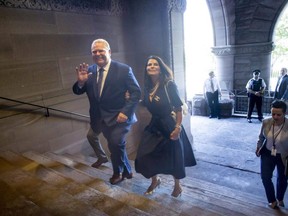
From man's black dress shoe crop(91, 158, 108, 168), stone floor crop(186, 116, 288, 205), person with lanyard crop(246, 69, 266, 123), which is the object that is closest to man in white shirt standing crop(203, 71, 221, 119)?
stone floor crop(186, 116, 288, 205)

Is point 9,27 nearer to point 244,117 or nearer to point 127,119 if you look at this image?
point 127,119

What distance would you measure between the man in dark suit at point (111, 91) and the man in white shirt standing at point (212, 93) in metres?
5.72

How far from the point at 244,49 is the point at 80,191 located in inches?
343

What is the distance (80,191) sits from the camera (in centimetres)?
228

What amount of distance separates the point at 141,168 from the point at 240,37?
8095 mm

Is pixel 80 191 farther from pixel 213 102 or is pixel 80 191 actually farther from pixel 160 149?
pixel 213 102

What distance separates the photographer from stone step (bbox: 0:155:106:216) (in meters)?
1.83

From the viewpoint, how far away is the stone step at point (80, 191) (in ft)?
6.47

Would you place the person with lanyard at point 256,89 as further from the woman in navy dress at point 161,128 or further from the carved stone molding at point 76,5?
the woman in navy dress at point 161,128

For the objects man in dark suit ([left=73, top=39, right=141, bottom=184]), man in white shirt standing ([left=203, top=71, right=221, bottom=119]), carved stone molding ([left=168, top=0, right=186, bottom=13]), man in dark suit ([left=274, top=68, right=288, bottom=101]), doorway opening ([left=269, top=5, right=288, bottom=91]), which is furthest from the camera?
doorway opening ([left=269, top=5, right=288, bottom=91])

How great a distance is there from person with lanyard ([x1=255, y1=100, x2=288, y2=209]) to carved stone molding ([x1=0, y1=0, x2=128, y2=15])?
340 cm

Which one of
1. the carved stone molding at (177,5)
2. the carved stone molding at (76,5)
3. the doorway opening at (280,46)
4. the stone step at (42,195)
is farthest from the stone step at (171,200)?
the doorway opening at (280,46)

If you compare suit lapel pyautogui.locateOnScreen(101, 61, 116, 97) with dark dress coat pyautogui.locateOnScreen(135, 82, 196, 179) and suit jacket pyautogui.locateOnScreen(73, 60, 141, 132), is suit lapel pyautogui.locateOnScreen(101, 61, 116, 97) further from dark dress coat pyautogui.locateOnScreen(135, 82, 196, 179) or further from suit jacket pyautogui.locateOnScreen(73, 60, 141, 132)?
dark dress coat pyautogui.locateOnScreen(135, 82, 196, 179)

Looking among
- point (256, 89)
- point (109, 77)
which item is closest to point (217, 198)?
point (109, 77)
